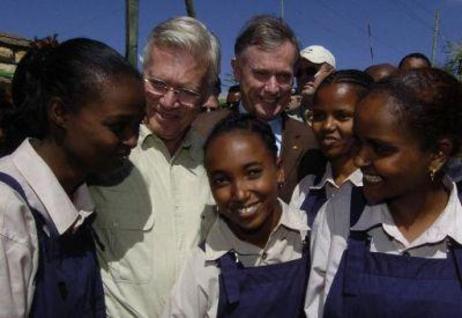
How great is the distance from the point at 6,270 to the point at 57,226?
25 centimetres

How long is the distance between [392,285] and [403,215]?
0.25 meters

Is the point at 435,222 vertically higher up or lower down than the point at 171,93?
lower down

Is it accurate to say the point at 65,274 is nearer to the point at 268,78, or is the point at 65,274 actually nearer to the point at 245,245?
Answer: the point at 245,245

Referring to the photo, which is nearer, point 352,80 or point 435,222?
point 435,222

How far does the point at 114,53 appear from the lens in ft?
6.30

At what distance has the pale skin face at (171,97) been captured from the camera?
2428 mm

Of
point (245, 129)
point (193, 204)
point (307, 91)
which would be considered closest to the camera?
point (245, 129)

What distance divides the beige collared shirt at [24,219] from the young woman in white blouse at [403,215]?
35.5 inches

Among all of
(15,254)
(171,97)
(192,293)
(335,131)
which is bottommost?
(192,293)

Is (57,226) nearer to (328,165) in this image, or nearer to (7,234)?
(7,234)

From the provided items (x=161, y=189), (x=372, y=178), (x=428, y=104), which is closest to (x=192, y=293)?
(x=161, y=189)

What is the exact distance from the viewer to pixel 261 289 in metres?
1.98

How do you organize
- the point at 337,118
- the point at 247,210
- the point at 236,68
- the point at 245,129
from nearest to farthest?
1. the point at 247,210
2. the point at 245,129
3. the point at 337,118
4. the point at 236,68

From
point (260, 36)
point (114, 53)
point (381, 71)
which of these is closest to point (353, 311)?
point (114, 53)
